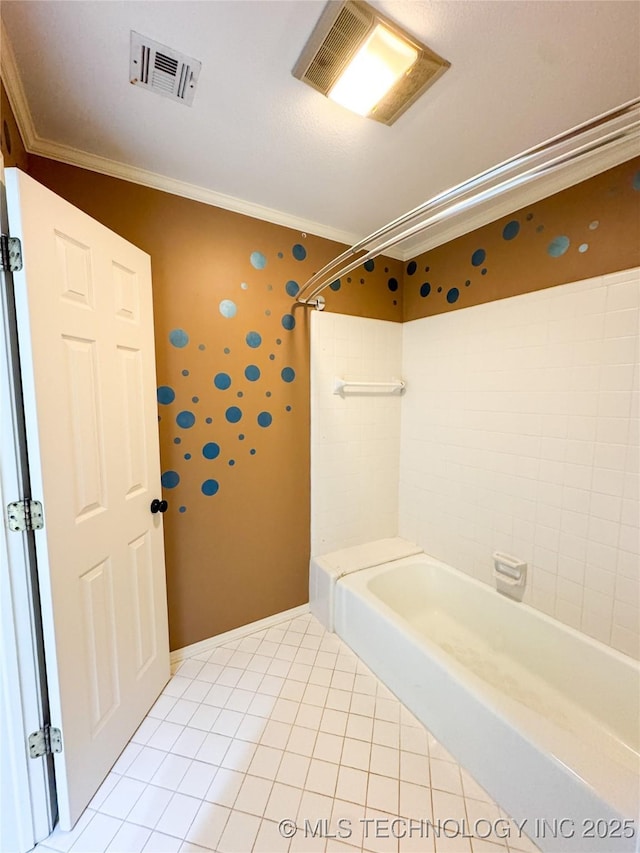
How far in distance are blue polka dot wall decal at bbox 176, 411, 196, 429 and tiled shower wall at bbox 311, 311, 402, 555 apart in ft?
2.40

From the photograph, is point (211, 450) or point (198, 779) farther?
point (211, 450)

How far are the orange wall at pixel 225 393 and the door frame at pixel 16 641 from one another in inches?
27.9

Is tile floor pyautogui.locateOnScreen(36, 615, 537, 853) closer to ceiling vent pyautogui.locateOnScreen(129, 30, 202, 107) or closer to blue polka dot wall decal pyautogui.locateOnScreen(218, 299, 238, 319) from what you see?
blue polka dot wall decal pyautogui.locateOnScreen(218, 299, 238, 319)

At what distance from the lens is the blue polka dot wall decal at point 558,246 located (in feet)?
5.11

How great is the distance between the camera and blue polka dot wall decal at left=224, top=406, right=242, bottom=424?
1.87 meters

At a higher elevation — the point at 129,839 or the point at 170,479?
the point at 170,479

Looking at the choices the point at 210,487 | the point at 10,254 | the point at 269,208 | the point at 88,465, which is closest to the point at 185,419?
the point at 210,487

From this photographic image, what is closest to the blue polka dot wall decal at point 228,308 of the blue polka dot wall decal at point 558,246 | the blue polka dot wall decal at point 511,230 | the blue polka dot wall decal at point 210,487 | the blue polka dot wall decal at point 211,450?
the blue polka dot wall decal at point 211,450

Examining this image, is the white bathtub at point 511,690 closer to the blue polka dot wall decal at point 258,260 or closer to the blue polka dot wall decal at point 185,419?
the blue polka dot wall decal at point 185,419

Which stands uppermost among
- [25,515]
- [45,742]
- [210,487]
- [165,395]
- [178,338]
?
[178,338]

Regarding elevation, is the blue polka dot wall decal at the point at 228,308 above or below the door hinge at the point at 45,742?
above

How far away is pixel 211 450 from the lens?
183 centimetres

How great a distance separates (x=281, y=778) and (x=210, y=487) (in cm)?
122

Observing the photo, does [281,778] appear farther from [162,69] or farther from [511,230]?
[511,230]
